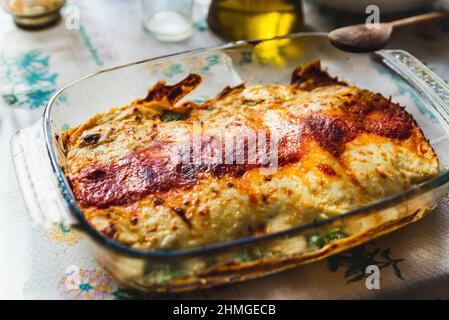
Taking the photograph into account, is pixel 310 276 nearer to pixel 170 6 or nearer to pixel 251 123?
pixel 251 123

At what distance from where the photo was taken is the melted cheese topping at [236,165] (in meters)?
1.03

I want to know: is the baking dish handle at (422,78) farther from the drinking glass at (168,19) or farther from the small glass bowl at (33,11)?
the small glass bowl at (33,11)

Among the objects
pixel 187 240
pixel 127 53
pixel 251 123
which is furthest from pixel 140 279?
pixel 127 53

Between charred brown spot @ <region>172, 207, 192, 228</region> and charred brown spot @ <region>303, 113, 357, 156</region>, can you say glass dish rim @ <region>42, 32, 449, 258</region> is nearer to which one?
charred brown spot @ <region>172, 207, 192, 228</region>

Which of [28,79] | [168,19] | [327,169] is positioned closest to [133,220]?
[327,169]

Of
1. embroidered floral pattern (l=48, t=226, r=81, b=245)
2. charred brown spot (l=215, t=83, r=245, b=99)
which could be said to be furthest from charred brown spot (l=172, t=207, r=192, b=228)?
charred brown spot (l=215, t=83, r=245, b=99)

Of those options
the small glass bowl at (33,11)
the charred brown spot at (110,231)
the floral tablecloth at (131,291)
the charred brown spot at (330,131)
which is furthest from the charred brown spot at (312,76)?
the small glass bowl at (33,11)

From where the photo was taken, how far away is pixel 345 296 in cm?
105

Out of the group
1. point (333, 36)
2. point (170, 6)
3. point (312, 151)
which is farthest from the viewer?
point (170, 6)

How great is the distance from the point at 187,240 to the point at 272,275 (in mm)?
207

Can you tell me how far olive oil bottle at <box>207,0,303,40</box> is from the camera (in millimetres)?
1681

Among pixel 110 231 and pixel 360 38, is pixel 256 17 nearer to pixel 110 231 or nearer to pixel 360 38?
pixel 360 38

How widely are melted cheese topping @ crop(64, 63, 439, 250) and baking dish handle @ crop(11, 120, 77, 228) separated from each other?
73 mm

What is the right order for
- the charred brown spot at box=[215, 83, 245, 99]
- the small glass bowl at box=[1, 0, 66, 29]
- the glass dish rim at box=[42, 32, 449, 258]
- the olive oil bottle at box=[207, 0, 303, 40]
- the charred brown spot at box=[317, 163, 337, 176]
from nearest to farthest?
1. the glass dish rim at box=[42, 32, 449, 258]
2. the charred brown spot at box=[317, 163, 337, 176]
3. the charred brown spot at box=[215, 83, 245, 99]
4. the olive oil bottle at box=[207, 0, 303, 40]
5. the small glass bowl at box=[1, 0, 66, 29]
